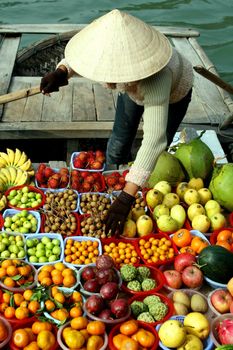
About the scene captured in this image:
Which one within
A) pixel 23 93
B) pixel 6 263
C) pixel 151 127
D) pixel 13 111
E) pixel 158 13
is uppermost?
pixel 151 127

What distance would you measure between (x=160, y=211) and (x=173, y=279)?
0.67 metres

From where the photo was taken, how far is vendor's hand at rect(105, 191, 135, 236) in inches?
115

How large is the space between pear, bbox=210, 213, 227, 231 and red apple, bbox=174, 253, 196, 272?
48 centimetres

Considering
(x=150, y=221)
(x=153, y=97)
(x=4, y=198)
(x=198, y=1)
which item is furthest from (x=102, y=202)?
(x=198, y=1)

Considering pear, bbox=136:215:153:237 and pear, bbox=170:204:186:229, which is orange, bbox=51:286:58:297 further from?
pear, bbox=170:204:186:229

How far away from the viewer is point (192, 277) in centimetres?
280

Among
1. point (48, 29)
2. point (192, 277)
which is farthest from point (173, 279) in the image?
point (48, 29)

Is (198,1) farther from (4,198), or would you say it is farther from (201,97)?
(4,198)

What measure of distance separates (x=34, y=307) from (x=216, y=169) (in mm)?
1977

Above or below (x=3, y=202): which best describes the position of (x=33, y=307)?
above

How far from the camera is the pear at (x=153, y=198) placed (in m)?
A: 3.45

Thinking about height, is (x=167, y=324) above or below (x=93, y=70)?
below

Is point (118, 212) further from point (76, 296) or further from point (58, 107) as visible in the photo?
point (58, 107)

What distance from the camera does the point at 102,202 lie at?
11.2 feet
